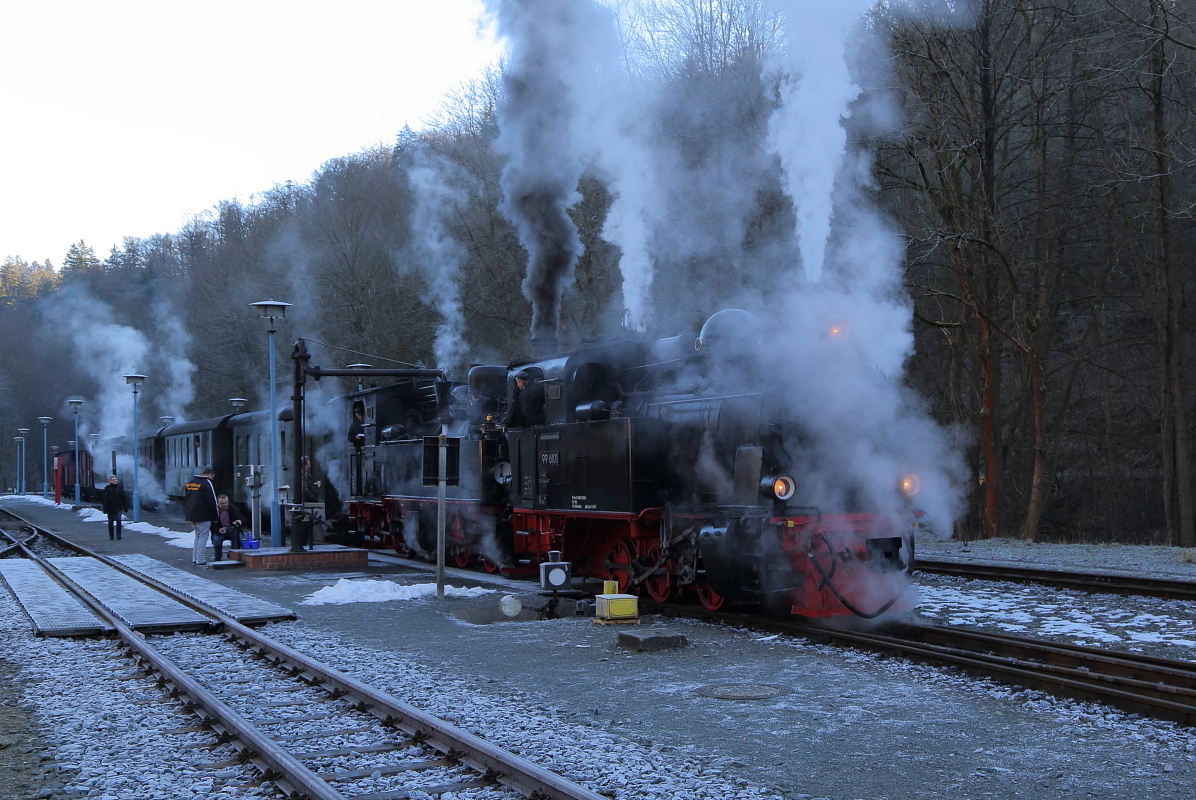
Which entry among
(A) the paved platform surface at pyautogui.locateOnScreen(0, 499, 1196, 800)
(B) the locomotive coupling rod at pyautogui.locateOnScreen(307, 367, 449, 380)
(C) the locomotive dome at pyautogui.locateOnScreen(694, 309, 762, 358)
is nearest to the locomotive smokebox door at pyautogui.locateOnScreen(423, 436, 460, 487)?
(A) the paved platform surface at pyautogui.locateOnScreen(0, 499, 1196, 800)

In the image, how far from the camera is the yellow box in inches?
383

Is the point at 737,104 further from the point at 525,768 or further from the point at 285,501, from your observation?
the point at 525,768

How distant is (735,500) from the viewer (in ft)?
30.1

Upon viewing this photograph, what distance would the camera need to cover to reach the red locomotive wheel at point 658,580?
34.4ft

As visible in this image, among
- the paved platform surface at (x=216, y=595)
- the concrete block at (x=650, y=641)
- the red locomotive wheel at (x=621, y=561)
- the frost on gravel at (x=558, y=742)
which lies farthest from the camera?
the red locomotive wheel at (x=621, y=561)

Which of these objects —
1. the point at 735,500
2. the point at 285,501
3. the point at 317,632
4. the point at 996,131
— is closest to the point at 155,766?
the point at 317,632

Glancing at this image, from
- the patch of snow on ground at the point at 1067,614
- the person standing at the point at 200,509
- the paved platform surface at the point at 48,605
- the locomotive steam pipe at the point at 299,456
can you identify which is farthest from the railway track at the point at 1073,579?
the person standing at the point at 200,509

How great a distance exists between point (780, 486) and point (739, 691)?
2.32 m

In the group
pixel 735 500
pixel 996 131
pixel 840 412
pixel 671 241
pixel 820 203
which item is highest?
pixel 996 131

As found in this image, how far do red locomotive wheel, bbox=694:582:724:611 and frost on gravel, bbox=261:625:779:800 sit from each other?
3.30m

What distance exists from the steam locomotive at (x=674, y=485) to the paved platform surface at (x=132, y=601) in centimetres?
406

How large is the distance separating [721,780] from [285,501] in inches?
700

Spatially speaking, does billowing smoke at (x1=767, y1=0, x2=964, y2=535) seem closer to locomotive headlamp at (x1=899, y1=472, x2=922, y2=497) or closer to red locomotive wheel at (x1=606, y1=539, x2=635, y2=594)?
locomotive headlamp at (x1=899, y1=472, x2=922, y2=497)

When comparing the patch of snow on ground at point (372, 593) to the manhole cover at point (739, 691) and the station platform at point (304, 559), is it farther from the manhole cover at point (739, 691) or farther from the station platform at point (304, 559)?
the manhole cover at point (739, 691)
